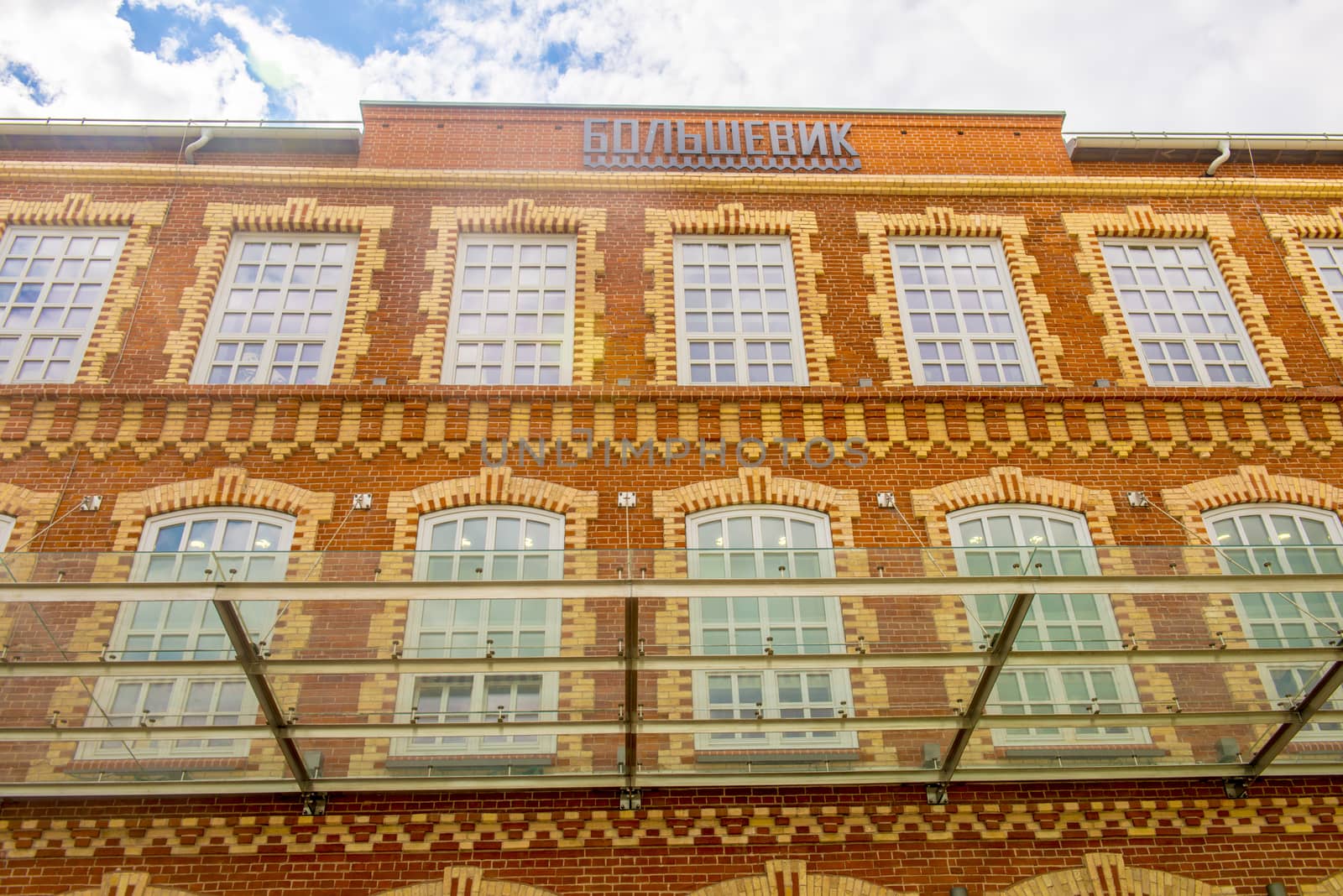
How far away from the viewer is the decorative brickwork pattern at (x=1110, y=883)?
26.3 ft

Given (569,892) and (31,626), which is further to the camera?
(569,892)

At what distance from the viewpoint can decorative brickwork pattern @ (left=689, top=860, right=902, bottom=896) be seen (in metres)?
7.92

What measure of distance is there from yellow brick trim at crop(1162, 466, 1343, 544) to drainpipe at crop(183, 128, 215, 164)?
12.4 metres

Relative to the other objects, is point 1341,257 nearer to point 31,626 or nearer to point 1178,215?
point 1178,215

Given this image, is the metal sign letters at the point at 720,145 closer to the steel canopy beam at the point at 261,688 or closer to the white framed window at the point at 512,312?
the white framed window at the point at 512,312

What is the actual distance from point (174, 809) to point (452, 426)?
14.2ft

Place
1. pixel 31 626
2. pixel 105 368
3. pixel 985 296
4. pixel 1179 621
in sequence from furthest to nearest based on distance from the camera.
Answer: pixel 985 296, pixel 105 368, pixel 1179 621, pixel 31 626

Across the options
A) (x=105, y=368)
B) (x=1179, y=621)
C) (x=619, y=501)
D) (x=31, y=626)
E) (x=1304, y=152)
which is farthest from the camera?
(x=1304, y=152)

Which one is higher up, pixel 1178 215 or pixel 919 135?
pixel 919 135

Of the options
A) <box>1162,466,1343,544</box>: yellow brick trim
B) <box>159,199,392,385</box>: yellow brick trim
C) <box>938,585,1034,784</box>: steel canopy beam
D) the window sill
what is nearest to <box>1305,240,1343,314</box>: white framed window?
<box>1162,466,1343,544</box>: yellow brick trim

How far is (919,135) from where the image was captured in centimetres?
1385

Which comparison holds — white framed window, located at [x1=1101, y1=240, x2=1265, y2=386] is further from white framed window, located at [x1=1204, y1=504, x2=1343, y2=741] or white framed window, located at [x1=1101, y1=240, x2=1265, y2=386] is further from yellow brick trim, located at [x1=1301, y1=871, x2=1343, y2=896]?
yellow brick trim, located at [x1=1301, y1=871, x2=1343, y2=896]

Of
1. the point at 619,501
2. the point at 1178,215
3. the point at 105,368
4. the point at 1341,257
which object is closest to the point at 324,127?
the point at 105,368

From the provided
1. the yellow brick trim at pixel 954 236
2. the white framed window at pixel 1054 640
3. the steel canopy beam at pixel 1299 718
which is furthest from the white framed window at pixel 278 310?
the steel canopy beam at pixel 1299 718
